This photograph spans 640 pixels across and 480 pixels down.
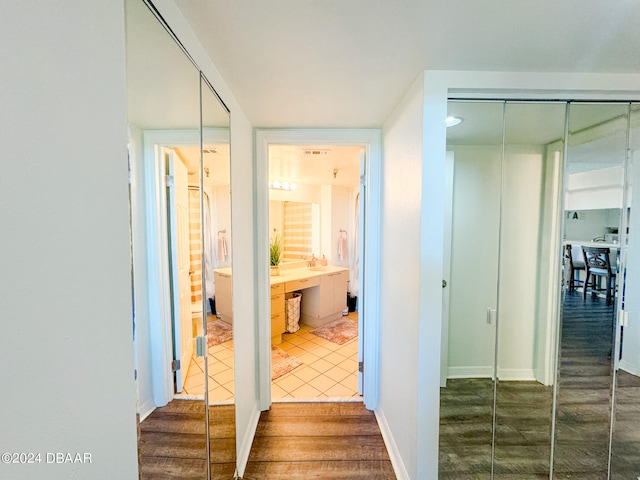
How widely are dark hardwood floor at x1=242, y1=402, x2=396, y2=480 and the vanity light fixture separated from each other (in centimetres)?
294

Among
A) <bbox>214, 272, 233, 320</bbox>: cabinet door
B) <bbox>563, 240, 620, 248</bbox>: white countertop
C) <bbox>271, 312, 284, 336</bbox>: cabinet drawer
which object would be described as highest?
<bbox>563, 240, 620, 248</bbox>: white countertop

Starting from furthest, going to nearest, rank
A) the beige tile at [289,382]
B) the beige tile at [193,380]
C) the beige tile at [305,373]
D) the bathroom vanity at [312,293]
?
the bathroom vanity at [312,293], the beige tile at [305,373], the beige tile at [289,382], the beige tile at [193,380]

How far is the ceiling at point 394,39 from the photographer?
2.77 feet

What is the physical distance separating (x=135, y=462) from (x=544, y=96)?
225cm

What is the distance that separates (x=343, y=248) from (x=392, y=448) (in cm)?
322

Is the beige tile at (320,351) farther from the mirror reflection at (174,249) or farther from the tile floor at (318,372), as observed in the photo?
the mirror reflection at (174,249)

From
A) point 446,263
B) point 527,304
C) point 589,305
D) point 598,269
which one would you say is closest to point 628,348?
point 589,305

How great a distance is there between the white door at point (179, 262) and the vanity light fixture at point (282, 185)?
297 cm

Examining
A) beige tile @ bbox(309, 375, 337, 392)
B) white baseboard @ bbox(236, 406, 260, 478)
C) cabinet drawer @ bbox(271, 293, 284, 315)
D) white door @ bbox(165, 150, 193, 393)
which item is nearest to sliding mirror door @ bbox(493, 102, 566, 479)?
beige tile @ bbox(309, 375, 337, 392)

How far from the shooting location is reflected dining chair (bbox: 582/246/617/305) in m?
1.41

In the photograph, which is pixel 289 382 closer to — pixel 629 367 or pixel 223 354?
pixel 223 354

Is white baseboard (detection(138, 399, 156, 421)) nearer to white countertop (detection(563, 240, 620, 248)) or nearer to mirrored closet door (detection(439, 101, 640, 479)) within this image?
mirrored closet door (detection(439, 101, 640, 479))

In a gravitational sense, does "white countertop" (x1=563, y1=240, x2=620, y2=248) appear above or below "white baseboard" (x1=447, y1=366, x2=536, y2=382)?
above

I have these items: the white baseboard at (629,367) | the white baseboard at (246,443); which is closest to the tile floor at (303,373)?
the white baseboard at (246,443)
